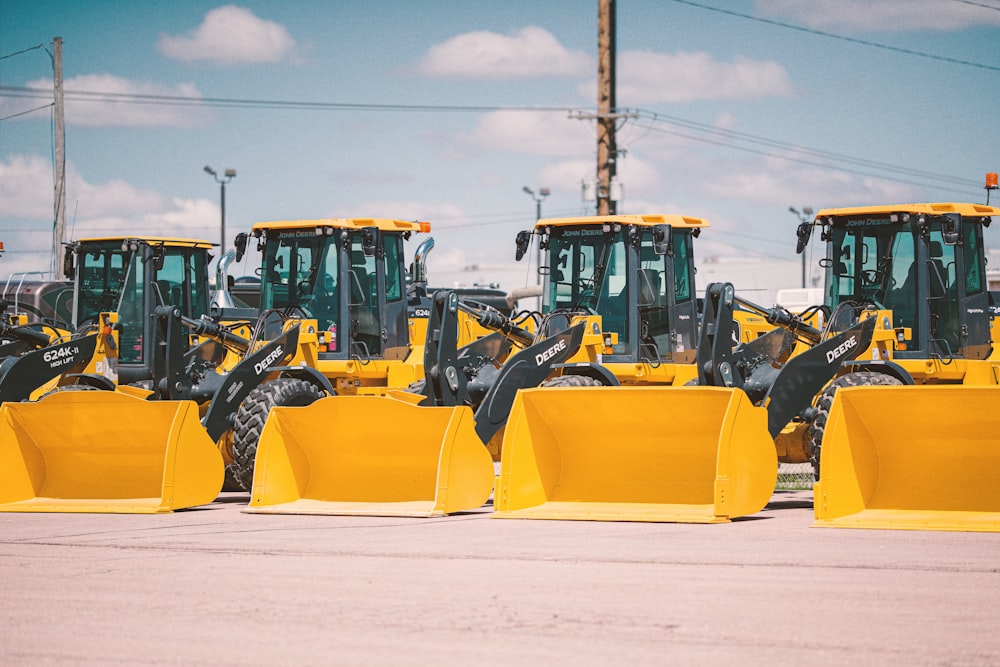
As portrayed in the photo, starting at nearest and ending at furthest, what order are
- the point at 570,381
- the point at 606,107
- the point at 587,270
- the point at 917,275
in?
the point at 570,381 → the point at 917,275 → the point at 587,270 → the point at 606,107

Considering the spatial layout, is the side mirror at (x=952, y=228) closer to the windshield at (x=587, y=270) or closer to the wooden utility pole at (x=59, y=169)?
the windshield at (x=587, y=270)

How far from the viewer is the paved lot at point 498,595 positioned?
6.13 meters

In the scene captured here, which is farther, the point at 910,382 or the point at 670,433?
the point at 910,382

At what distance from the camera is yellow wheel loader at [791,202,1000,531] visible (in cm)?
1032

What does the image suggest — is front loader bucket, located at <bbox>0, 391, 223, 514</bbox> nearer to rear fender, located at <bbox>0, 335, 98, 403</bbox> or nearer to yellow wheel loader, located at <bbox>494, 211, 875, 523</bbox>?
rear fender, located at <bbox>0, 335, 98, 403</bbox>

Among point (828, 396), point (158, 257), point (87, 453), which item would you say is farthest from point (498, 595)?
point (158, 257)

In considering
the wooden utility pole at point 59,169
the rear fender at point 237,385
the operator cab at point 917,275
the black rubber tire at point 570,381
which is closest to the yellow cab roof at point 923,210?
the operator cab at point 917,275

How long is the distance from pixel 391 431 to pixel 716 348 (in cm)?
339

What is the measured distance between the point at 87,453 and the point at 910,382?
26.2 ft

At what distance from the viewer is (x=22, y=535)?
10.5 metres

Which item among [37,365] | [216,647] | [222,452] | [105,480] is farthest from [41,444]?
[216,647]

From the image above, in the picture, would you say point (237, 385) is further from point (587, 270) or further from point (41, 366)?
point (587, 270)

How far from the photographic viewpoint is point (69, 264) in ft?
61.3

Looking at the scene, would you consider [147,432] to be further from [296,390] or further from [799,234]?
[799,234]
